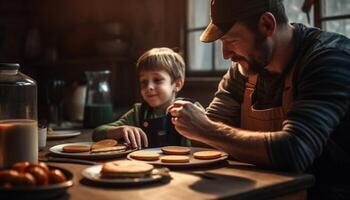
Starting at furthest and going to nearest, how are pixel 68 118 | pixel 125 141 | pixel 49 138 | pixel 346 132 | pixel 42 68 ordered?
1. pixel 42 68
2. pixel 68 118
3. pixel 49 138
4. pixel 125 141
5. pixel 346 132

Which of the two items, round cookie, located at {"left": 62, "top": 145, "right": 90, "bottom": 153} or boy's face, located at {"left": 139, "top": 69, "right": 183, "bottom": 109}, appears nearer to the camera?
round cookie, located at {"left": 62, "top": 145, "right": 90, "bottom": 153}

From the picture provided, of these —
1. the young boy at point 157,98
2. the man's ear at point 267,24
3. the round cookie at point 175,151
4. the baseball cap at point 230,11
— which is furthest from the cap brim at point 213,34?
the young boy at point 157,98

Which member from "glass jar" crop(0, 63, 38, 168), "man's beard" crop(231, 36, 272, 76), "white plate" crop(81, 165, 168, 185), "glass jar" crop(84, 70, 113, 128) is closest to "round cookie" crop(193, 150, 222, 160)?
"white plate" crop(81, 165, 168, 185)

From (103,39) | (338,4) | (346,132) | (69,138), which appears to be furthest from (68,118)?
(346,132)

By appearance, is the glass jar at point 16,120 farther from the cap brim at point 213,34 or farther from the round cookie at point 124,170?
the cap brim at point 213,34

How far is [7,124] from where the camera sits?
4.18 ft

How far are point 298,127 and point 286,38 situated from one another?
0.41 metres

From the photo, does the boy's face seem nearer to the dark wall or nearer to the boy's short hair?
the boy's short hair

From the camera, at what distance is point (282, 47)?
1595 mm

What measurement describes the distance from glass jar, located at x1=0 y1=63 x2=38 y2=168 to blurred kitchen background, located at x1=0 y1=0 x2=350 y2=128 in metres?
0.96

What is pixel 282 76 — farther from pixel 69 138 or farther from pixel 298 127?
pixel 69 138

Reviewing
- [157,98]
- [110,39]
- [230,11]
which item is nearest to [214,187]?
[230,11]

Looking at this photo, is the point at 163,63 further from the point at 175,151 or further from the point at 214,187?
the point at 214,187

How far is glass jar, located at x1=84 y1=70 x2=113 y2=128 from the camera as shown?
106 inches
